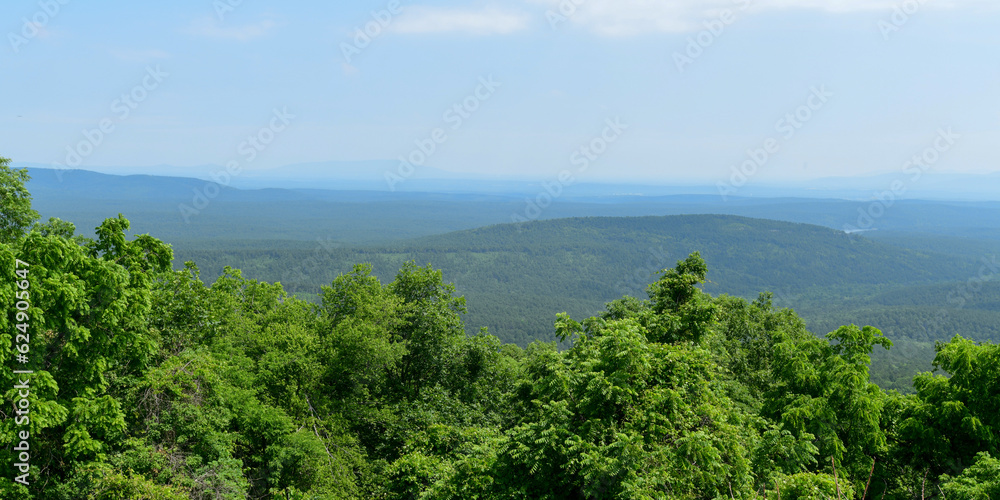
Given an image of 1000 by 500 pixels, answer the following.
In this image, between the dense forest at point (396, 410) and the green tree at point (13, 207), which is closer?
the dense forest at point (396, 410)

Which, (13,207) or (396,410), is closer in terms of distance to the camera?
(13,207)

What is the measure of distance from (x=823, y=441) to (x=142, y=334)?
19.9 m

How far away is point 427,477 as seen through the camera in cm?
1519

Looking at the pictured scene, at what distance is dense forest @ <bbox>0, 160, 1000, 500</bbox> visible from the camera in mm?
11781

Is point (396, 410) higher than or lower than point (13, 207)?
lower

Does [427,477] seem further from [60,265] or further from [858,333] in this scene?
[858,333]

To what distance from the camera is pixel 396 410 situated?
24.3 metres

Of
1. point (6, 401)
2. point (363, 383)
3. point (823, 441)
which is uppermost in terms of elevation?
point (6, 401)

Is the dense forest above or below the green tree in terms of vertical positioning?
below

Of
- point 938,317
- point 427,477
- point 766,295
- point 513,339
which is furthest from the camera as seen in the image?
point 938,317

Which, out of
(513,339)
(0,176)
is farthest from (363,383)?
(513,339)

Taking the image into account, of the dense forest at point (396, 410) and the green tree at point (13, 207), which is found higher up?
the green tree at point (13, 207)

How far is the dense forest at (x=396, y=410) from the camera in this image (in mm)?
11781

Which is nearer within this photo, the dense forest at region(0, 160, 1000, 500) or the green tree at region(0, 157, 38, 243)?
the dense forest at region(0, 160, 1000, 500)
